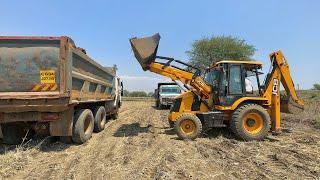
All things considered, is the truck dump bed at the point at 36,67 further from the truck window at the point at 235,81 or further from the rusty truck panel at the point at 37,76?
the truck window at the point at 235,81

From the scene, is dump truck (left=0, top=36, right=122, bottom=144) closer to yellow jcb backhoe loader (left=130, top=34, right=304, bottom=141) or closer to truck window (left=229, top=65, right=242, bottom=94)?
yellow jcb backhoe loader (left=130, top=34, right=304, bottom=141)

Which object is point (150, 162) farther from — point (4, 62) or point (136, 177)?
point (4, 62)

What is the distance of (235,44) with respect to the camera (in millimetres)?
45125

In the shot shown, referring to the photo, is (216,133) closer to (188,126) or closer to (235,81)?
(188,126)

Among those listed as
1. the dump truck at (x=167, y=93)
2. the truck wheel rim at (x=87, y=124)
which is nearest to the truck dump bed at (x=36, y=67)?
the truck wheel rim at (x=87, y=124)

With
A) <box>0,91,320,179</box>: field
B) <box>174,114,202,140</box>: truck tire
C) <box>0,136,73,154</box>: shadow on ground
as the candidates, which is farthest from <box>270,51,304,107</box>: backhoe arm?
<box>0,136,73,154</box>: shadow on ground

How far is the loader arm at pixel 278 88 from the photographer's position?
1055cm

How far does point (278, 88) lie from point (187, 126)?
3106mm

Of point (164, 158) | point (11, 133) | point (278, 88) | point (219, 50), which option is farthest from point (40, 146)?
point (219, 50)

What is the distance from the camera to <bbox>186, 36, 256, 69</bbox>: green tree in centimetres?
4462

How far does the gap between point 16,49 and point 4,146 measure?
2.63 m

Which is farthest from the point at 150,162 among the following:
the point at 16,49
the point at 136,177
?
the point at 16,49

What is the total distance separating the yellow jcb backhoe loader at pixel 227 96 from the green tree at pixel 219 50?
33.8 metres

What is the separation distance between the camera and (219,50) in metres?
45.3
